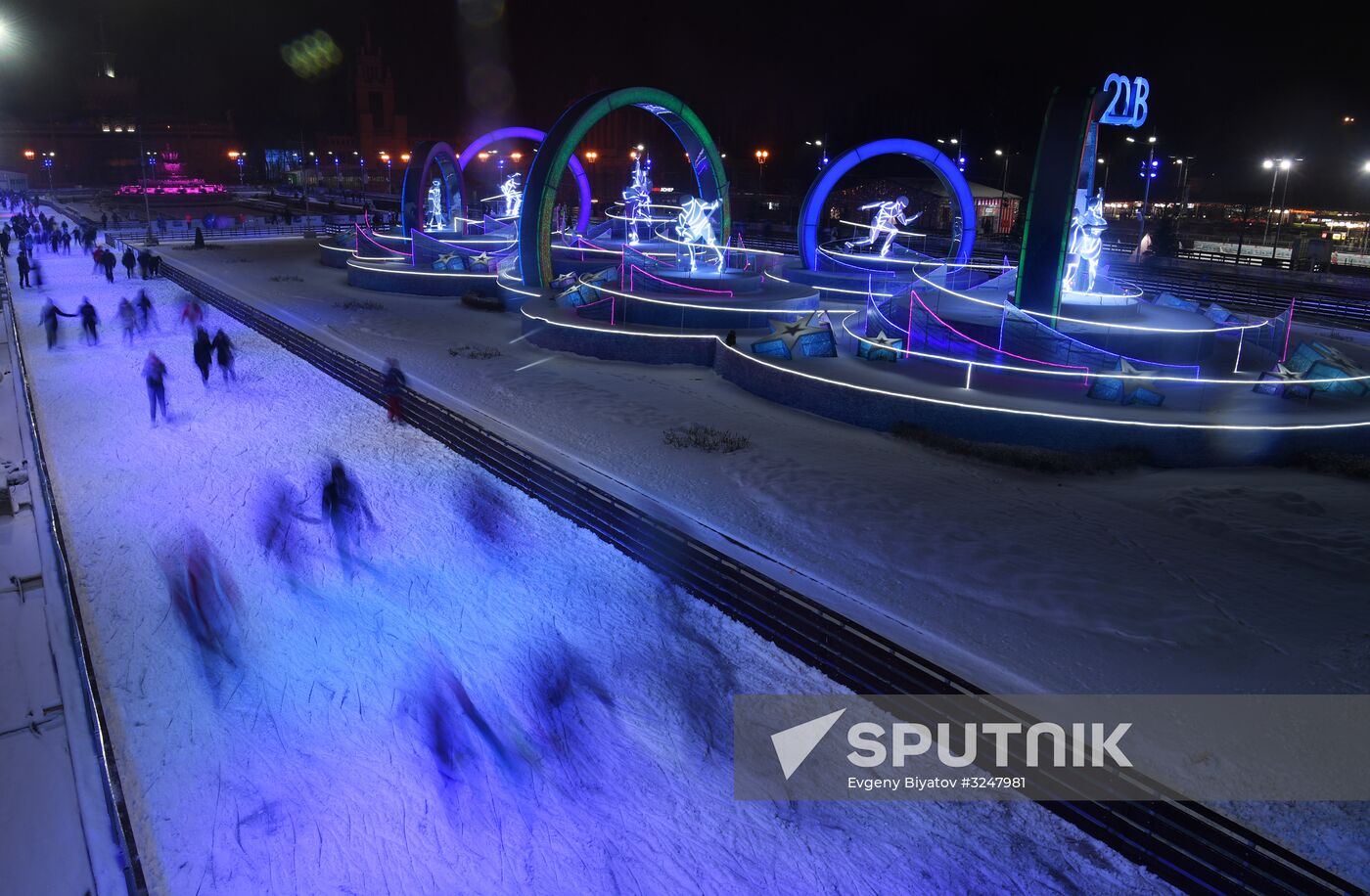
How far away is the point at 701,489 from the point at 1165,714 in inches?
246

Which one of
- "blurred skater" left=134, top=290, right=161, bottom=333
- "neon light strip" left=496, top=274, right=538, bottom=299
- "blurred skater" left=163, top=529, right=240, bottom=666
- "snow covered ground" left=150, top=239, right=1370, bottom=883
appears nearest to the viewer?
"snow covered ground" left=150, top=239, right=1370, bottom=883

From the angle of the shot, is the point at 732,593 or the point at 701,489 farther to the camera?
the point at 701,489

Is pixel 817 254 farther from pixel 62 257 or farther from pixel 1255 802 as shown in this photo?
pixel 62 257

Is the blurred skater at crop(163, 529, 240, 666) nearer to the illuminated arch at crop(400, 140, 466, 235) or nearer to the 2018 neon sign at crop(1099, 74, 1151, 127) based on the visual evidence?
the 2018 neon sign at crop(1099, 74, 1151, 127)

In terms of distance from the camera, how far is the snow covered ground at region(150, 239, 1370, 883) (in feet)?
24.3

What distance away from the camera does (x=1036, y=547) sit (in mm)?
9742

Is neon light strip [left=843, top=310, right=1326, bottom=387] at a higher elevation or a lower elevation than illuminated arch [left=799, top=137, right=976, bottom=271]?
lower

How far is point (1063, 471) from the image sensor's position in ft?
39.8

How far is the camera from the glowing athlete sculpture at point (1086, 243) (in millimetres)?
17625

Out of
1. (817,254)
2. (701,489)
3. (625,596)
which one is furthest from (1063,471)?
(817,254)

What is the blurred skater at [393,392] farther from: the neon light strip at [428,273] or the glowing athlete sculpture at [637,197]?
the glowing athlete sculpture at [637,197]

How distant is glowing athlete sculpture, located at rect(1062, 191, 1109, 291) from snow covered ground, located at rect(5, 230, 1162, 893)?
13.7 metres

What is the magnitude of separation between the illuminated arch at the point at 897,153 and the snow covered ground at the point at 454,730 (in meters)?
19.4

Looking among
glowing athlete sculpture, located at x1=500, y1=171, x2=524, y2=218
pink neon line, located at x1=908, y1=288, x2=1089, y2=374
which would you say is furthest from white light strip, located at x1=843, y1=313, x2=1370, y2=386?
glowing athlete sculpture, located at x1=500, y1=171, x2=524, y2=218
